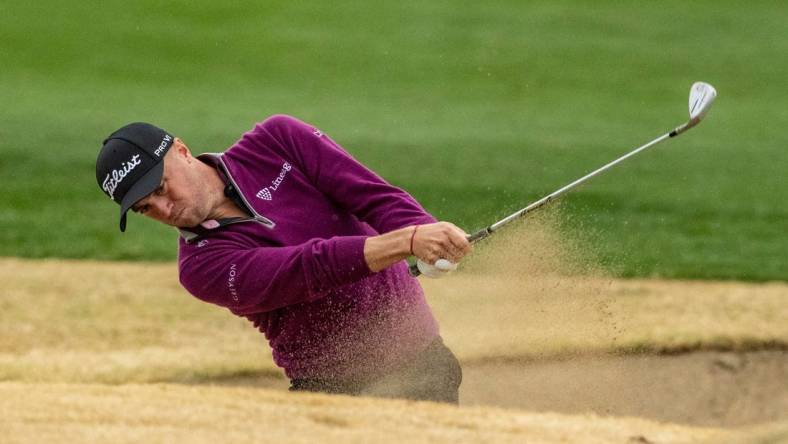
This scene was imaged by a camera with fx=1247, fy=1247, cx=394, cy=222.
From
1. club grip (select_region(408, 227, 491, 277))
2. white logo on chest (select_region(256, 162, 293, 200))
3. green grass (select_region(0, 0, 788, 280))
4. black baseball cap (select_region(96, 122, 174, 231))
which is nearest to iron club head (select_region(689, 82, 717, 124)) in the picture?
club grip (select_region(408, 227, 491, 277))

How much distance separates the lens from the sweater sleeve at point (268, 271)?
4.39 meters

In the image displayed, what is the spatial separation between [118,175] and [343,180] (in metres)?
0.86

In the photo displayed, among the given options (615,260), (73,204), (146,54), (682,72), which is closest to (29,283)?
(73,204)

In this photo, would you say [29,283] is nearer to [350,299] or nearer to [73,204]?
[73,204]

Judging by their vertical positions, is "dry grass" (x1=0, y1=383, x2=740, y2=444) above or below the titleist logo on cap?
below

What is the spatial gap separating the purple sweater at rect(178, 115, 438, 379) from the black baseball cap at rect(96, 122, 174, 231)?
0.87ft

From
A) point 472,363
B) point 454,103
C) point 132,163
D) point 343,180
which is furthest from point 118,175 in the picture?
point 454,103

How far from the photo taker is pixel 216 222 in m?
4.65

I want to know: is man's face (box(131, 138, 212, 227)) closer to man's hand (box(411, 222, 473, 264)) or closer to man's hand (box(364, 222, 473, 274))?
man's hand (box(364, 222, 473, 274))

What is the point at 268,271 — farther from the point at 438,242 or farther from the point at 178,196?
the point at 438,242

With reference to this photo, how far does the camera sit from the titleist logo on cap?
4.50 metres

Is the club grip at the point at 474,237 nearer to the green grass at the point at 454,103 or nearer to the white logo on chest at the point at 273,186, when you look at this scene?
the white logo on chest at the point at 273,186

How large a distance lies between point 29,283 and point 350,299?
15.0 ft

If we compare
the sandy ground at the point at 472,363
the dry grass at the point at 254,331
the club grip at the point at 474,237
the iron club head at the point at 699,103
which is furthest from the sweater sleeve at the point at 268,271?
the dry grass at the point at 254,331
